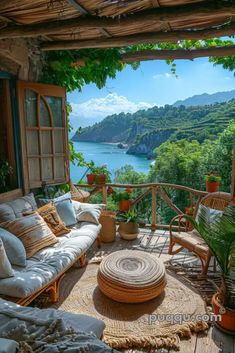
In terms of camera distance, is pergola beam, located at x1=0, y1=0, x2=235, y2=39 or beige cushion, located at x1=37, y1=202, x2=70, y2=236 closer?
pergola beam, located at x1=0, y1=0, x2=235, y2=39

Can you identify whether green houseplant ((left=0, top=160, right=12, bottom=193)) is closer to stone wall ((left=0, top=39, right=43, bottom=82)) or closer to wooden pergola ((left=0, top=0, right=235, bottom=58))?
stone wall ((left=0, top=39, right=43, bottom=82))

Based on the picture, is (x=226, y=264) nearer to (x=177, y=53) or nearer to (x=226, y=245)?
(x=226, y=245)

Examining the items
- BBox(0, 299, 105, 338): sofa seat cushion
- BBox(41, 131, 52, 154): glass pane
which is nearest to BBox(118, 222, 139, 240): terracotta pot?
BBox(41, 131, 52, 154): glass pane

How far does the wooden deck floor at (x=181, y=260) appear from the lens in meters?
2.22

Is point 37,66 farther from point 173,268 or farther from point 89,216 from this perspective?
point 173,268

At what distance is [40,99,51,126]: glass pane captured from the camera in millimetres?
4086

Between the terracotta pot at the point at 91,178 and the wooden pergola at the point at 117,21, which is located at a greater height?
the wooden pergola at the point at 117,21

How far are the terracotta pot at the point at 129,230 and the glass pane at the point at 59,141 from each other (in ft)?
4.80

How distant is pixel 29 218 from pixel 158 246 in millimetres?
1908

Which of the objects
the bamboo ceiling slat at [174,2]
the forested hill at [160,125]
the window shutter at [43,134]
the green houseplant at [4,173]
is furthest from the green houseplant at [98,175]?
the forested hill at [160,125]

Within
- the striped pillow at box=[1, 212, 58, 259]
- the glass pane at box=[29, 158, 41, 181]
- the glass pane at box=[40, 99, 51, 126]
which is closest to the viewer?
the striped pillow at box=[1, 212, 58, 259]

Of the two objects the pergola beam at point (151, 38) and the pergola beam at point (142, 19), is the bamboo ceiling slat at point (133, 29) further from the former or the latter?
the pergola beam at point (142, 19)

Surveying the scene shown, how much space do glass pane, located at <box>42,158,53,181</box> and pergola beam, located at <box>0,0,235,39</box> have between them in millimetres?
1712

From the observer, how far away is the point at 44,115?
4141mm
